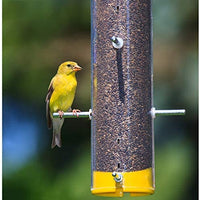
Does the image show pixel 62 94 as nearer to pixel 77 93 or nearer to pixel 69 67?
pixel 69 67

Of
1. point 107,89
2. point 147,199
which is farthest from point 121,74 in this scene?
point 147,199

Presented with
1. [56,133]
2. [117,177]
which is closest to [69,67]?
[56,133]

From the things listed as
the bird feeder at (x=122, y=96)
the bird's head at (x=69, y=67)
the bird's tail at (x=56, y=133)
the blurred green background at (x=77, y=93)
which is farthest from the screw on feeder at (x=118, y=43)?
the blurred green background at (x=77, y=93)

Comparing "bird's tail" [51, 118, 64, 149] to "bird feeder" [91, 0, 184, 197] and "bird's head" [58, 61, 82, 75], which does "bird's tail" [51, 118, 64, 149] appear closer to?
"bird's head" [58, 61, 82, 75]

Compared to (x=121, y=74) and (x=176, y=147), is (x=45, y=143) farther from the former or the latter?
(x=121, y=74)

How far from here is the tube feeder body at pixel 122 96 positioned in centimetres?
906

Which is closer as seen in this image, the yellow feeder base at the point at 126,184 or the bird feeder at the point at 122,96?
the yellow feeder base at the point at 126,184

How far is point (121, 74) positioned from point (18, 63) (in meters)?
3.65

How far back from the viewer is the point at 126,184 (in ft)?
29.4

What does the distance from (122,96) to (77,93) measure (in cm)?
316

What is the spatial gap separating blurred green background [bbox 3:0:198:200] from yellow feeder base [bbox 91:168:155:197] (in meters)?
2.68

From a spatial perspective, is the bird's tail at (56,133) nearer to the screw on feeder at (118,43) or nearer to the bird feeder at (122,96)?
the bird feeder at (122,96)

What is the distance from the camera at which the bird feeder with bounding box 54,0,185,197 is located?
906 centimetres

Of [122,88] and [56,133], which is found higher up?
[122,88]
